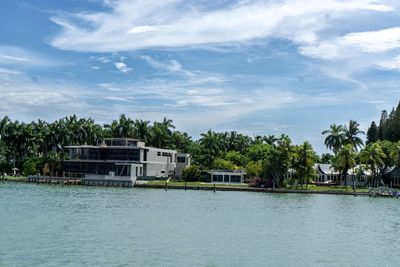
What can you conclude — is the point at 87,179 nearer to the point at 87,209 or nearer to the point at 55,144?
the point at 55,144

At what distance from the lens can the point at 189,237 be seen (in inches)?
1328

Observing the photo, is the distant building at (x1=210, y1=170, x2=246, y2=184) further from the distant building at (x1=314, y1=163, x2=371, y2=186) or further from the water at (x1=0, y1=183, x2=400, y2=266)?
the water at (x1=0, y1=183, x2=400, y2=266)

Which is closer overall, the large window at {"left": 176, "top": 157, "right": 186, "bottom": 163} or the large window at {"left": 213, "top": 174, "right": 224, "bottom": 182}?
the large window at {"left": 213, "top": 174, "right": 224, "bottom": 182}

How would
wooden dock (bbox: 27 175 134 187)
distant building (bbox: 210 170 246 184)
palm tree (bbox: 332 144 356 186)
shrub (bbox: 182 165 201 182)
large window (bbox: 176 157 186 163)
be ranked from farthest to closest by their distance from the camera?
large window (bbox: 176 157 186 163), shrub (bbox: 182 165 201 182), distant building (bbox: 210 170 246 184), wooden dock (bbox: 27 175 134 187), palm tree (bbox: 332 144 356 186)

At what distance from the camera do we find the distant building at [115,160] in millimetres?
110688

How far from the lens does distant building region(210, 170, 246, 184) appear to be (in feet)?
355

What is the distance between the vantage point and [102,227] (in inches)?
1475

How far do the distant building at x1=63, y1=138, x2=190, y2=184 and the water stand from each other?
2240 inches

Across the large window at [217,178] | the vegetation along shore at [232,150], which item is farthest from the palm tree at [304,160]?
the large window at [217,178]

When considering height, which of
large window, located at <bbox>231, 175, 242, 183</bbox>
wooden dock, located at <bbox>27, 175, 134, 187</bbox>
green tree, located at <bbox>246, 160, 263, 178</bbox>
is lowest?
wooden dock, located at <bbox>27, 175, 134, 187</bbox>

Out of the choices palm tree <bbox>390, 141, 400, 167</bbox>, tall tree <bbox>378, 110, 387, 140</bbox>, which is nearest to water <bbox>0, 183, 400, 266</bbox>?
palm tree <bbox>390, 141, 400, 167</bbox>

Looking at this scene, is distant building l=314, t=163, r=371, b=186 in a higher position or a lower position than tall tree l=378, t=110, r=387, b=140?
lower

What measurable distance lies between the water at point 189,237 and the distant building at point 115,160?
56.9 m

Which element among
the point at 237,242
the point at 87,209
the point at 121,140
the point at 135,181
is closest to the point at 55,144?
the point at 121,140
